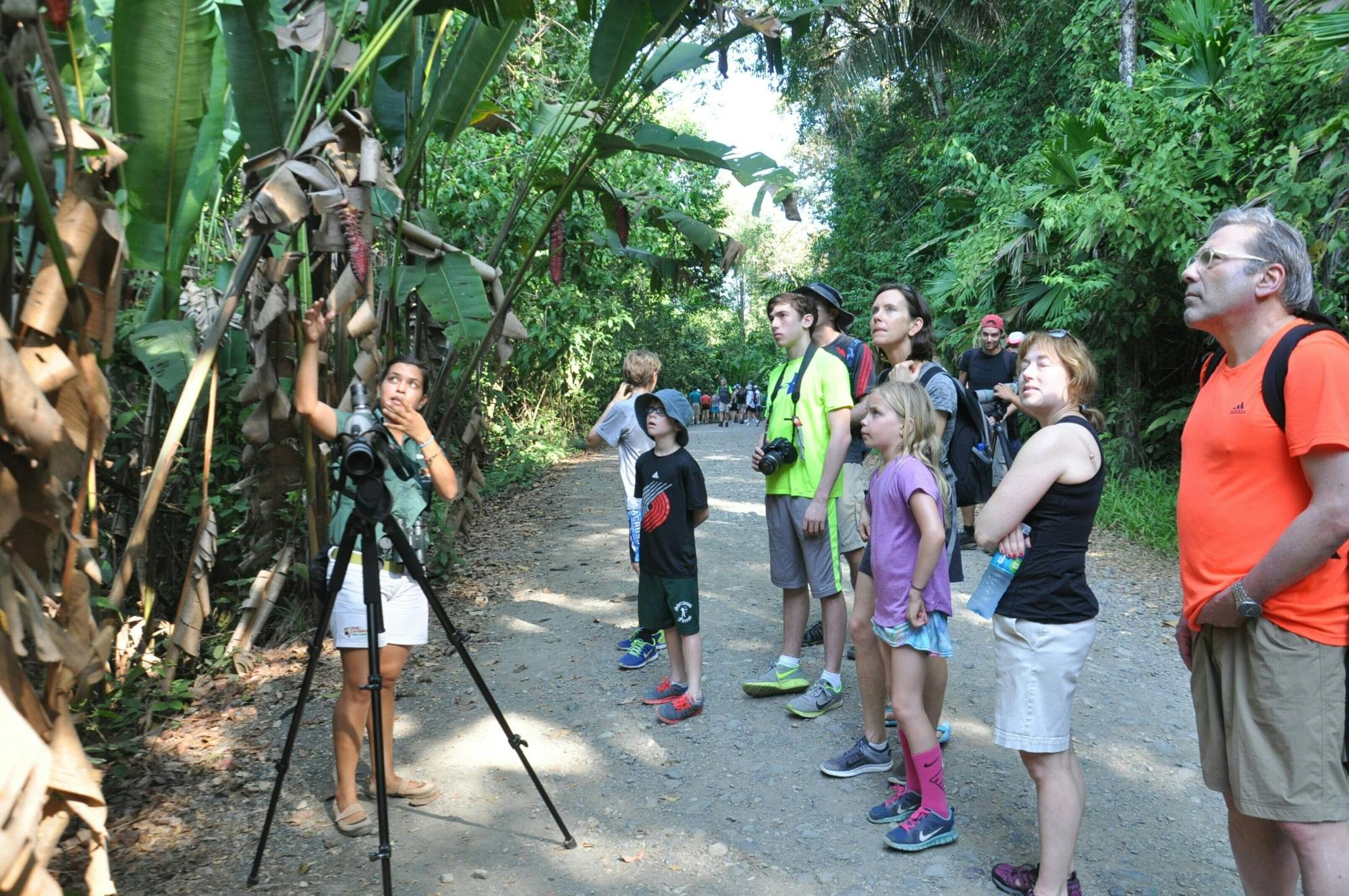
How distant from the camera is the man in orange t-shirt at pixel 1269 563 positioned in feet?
7.84

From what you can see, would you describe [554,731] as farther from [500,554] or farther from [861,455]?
[500,554]

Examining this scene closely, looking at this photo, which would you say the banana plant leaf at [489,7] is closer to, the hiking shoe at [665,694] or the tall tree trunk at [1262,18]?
the hiking shoe at [665,694]

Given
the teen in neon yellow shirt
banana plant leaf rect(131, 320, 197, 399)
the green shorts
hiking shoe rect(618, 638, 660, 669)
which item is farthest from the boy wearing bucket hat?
banana plant leaf rect(131, 320, 197, 399)

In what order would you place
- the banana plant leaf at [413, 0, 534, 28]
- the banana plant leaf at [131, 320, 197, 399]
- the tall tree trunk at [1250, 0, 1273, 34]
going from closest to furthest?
the banana plant leaf at [131, 320, 197, 399] → the banana plant leaf at [413, 0, 534, 28] → the tall tree trunk at [1250, 0, 1273, 34]

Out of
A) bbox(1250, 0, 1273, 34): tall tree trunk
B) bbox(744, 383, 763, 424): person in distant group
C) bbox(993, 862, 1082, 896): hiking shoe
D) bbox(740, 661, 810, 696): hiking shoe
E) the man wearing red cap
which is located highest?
bbox(1250, 0, 1273, 34): tall tree trunk

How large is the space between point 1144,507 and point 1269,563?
7.73 m

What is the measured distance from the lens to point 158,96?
3.98 metres

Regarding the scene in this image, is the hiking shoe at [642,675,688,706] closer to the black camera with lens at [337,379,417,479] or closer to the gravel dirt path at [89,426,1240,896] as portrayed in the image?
the gravel dirt path at [89,426,1240,896]

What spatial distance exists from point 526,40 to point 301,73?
24.9 ft

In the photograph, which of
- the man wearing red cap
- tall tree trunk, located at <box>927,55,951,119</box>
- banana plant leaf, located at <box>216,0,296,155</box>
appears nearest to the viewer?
banana plant leaf, located at <box>216,0,296,155</box>

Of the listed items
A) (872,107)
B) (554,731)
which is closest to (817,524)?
(554,731)

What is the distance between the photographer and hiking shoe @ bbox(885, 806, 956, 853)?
3.61 metres

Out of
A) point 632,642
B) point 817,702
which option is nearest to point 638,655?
point 632,642

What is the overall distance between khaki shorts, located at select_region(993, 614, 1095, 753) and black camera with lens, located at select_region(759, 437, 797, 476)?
196 centimetres
